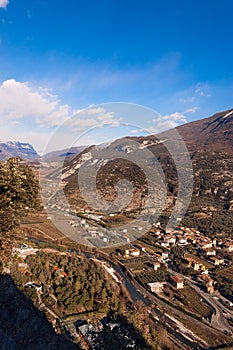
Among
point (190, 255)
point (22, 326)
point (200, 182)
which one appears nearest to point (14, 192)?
point (22, 326)

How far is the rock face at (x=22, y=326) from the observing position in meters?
7.61

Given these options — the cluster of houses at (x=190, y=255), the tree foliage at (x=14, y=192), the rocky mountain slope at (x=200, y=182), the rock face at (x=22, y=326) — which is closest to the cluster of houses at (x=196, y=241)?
the cluster of houses at (x=190, y=255)

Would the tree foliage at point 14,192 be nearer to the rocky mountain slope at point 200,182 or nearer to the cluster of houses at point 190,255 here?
the cluster of houses at point 190,255

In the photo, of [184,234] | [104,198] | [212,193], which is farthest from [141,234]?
[212,193]

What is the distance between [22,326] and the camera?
333 inches

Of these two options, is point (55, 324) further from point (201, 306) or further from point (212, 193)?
point (212, 193)

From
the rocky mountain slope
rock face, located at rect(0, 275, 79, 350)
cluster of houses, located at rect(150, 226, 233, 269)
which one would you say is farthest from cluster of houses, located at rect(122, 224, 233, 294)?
rock face, located at rect(0, 275, 79, 350)

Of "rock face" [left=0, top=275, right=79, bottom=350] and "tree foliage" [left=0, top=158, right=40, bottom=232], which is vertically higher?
"tree foliage" [left=0, top=158, right=40, bottom=232]

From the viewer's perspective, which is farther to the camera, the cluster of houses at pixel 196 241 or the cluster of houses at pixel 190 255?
the cluster of houses at pixel 196 241

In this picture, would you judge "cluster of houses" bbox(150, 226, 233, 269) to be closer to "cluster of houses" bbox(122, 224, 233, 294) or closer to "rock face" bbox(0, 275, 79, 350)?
"cluster of houses" bbox(122, 224, 233, 294)

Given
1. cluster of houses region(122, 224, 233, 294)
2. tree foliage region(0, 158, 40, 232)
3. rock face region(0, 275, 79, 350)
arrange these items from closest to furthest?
1. tree foliage region(0, 158, 40, 232)
2. rock face region(0, 275, 79, 350)
3. cluster of houses region(122, 224, 233, 294)

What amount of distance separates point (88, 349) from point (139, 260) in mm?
18363

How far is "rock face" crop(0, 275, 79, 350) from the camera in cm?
761

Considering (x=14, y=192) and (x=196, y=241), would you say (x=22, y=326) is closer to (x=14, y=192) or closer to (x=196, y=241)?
Answer: (x=14, y=192)
